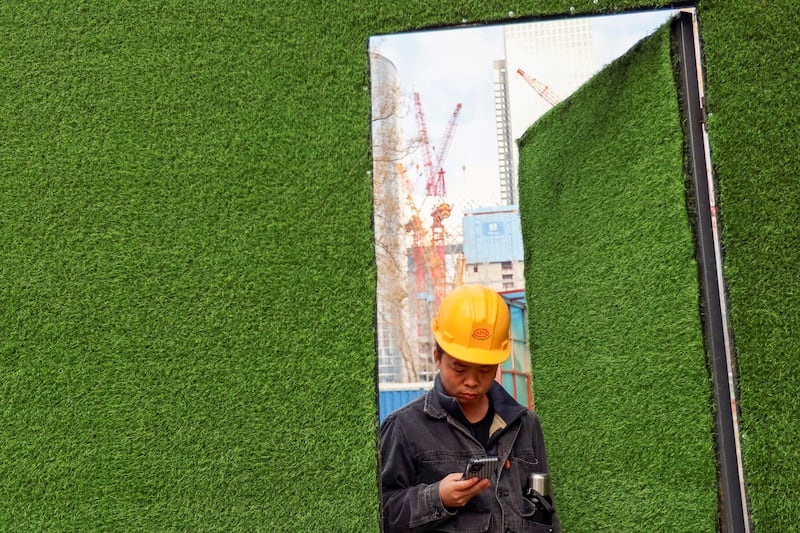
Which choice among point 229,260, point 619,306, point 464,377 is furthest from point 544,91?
point 229,260

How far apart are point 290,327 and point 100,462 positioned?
0.71 metres

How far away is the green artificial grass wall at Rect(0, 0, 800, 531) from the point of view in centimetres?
186

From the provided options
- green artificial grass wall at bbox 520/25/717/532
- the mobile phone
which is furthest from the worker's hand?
green artificial grass wall at bbox 520/25/717/532

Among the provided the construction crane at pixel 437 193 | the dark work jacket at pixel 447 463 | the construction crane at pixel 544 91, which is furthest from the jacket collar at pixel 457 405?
the construction crane at pixel 544 91

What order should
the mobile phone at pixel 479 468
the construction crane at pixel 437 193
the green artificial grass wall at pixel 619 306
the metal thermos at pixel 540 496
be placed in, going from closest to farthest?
the mobile phone at pixel 479 468 < the metal thermos at pixel 540 496 < the green artificial grass wall at pixel 619 306 < the construction crane at pixel 437 193

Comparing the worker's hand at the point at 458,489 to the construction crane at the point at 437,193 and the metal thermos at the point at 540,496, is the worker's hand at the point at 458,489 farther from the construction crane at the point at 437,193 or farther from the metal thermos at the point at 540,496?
the construction crane at the point at 437,193

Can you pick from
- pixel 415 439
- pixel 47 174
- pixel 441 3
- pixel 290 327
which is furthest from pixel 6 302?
pixel 441 3

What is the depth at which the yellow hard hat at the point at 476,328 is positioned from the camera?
2127 millimetres

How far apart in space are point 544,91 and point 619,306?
60.2 inches

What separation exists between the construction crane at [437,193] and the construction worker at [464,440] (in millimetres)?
1564

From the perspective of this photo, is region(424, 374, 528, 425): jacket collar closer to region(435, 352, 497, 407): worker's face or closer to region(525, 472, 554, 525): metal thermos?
region(435, 352, 497, 407): worker's face

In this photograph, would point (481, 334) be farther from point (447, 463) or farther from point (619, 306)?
point (619, 306)

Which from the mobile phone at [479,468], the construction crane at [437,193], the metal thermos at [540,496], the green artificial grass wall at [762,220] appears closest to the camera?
the green artificial grass wall at [762,220]

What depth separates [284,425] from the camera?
6.14 ft
